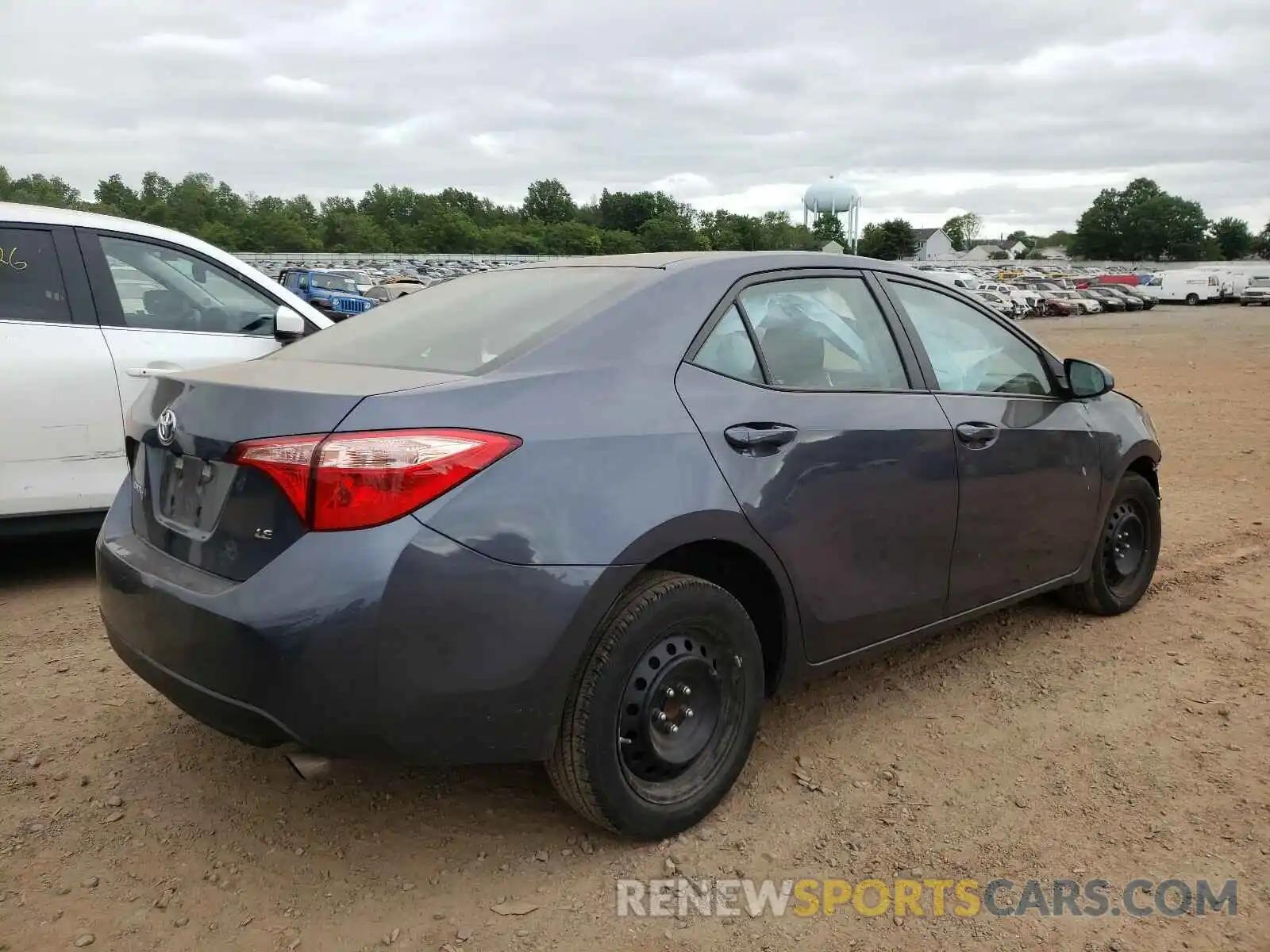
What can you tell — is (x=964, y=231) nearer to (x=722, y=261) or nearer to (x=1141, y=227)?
(x=1141, y=227)

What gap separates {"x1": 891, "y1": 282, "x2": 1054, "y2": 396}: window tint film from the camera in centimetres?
346

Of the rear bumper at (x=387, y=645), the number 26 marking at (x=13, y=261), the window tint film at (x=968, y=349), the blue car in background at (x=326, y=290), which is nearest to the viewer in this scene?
the rear bumper at (x=387, y=645)

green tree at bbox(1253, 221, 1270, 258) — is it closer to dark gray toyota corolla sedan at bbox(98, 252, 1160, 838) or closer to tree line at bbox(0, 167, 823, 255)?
tree line at bbox(0, 167, 823, 255)

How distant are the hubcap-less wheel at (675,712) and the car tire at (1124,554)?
226cm

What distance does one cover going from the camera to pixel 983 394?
3.54 m

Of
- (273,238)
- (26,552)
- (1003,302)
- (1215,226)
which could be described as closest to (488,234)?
(273,238)

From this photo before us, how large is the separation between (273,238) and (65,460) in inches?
4215

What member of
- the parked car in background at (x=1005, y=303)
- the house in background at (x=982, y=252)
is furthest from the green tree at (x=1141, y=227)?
the parked car in background at (x=1005, y=303)

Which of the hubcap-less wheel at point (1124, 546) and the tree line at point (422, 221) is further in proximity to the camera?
the tree line at point (422, 221)

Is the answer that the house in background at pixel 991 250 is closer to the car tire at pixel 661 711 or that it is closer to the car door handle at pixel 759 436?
the car door handle at pixel 759 436

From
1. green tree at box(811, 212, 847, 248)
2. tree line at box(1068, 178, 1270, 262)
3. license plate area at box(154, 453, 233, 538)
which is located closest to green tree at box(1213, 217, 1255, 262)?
tree line at box(1068, 178, 1270, 262)

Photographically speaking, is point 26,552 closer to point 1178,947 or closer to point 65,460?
point 65,460

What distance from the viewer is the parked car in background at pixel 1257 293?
2029 inches

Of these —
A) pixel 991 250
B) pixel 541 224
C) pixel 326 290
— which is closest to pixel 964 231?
pixel 991 250
